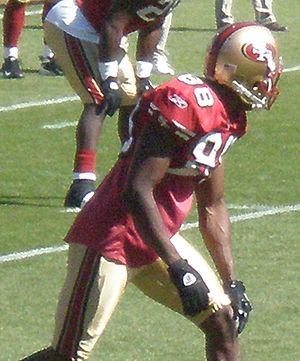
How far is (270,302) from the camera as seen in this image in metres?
6.37

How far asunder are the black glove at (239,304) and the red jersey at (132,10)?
302cm

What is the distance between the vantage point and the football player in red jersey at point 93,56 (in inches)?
300

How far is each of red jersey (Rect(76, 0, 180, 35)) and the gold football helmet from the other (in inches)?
118

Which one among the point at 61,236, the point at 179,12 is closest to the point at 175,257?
the point at 61,236

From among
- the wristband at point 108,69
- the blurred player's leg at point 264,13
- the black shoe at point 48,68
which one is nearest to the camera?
the wristband at point 108,69

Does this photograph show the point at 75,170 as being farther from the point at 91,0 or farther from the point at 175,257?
the point at 175,257

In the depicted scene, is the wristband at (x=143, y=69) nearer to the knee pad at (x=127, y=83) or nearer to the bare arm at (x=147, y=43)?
the bare arm at (x=147, y=43)

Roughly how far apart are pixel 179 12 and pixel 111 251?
34.7 ft

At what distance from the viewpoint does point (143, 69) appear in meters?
8.45

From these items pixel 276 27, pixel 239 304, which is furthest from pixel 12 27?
pixel 239 304

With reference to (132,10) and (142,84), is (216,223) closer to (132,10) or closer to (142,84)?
(132,10)

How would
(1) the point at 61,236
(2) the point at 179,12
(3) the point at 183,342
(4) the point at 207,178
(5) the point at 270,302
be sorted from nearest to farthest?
(4) the point at 207,178
(3) the point at 183,342
(5) the point at 270,302
(1) the point at 61,236
(2) the point at 179,12

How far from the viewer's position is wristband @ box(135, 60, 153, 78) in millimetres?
8398

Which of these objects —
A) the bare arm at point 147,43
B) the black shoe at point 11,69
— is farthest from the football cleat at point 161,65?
the bare arm at point 147,43
